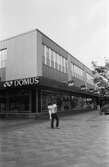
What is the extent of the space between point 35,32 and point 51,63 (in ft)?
14.3

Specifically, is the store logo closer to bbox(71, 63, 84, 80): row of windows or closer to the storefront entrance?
the storefront entrance

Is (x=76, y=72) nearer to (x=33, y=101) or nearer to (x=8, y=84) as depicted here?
(x=33, y=101)

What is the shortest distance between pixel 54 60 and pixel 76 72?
35.1 feet

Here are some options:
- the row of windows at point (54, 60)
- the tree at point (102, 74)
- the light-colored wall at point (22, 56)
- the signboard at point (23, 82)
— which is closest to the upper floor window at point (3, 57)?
the light-colored wall at point (22, 56)

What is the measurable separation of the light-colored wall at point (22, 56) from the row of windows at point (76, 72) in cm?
1222

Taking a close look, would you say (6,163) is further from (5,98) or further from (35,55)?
(5,98)

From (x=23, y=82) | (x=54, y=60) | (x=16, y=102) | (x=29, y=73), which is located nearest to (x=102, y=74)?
(x=54, y=60)

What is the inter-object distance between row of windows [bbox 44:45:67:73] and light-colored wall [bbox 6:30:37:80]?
2123mm

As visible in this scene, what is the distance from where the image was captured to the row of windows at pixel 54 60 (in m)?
22.0

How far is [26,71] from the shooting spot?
66.1ft

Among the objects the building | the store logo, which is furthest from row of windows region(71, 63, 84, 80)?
the store logo

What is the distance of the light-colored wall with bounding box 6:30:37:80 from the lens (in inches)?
782

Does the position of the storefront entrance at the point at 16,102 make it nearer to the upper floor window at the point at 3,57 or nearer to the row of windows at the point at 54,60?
the upper floor window at the point at 3,57

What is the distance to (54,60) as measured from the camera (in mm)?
23859
